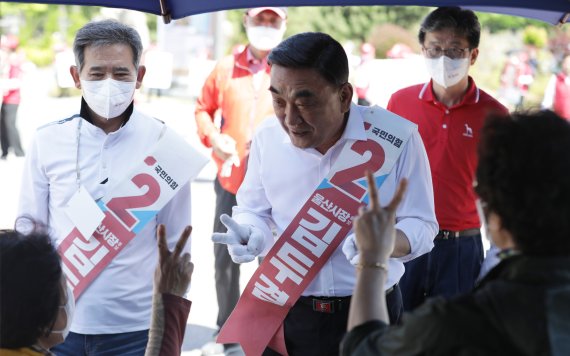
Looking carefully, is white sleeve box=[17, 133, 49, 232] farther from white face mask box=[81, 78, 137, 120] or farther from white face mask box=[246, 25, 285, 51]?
white face mask box=[246, 25, 285, 51]

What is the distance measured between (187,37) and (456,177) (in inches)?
861

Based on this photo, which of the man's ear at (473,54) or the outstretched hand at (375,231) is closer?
the outstretched hand at (375,231)

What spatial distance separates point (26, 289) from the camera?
2080mm

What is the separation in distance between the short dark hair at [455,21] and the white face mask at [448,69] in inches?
5.1

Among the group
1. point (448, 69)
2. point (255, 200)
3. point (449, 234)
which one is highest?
point (448, 69)

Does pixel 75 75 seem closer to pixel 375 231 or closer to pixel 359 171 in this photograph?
pixel 359 171

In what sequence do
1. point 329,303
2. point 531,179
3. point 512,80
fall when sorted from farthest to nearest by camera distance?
point 512,80 < point 329,303 < point 531,179

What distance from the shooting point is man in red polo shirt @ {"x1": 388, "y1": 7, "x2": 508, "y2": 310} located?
4.30 meters

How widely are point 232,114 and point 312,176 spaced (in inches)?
99.2

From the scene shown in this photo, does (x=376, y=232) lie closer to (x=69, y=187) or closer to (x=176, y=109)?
(x=69, y=187)

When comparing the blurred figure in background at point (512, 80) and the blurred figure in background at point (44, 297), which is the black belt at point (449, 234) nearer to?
the blurred figure in background at point (44, 297)

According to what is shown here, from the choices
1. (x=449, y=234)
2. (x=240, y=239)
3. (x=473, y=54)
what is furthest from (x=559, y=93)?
(x=240, y=239)

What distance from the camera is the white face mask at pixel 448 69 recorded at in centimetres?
439

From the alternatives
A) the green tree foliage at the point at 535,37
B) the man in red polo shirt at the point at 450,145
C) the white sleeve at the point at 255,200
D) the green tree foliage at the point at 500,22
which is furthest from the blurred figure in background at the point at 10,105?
the green tree foliage at the point at 500,22
